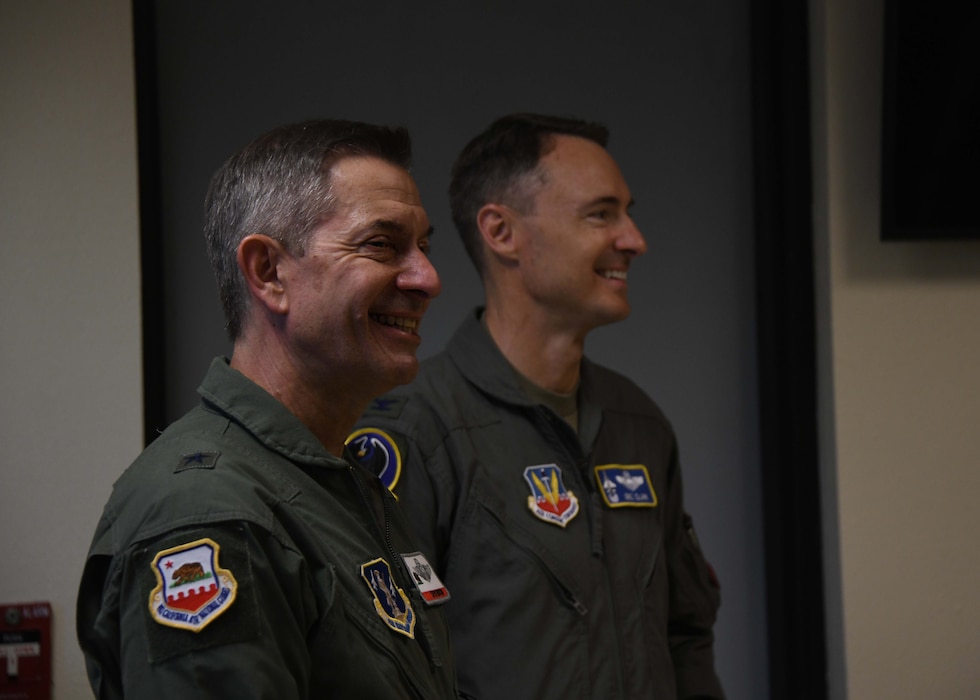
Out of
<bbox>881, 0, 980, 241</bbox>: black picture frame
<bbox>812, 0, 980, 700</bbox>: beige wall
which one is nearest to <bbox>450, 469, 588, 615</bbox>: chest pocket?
<bbox>812, 0, 980, 700</bbox>: beige wall

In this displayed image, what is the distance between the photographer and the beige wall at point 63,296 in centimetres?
199

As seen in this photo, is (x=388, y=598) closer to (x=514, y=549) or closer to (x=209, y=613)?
(x=209, y=613)

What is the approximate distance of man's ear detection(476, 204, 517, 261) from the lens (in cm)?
192

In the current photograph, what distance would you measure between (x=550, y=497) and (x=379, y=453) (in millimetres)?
298

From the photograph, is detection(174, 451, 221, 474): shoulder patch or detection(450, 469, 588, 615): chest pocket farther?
detection(450, 469, 588, 615): chest pocket

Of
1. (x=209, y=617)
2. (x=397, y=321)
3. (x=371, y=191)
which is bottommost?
(x=209, y=617)

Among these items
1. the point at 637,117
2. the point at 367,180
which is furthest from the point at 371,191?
the point at 637,117

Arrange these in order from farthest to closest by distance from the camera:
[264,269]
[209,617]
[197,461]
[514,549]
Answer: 1. [514,549]
2. [264,269]
3. [197,461]
4. [209,617]

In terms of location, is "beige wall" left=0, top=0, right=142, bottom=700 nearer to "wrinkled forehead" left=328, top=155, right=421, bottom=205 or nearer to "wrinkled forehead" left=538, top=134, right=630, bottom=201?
"wrinkled forehead" left=538, top=134, right=630, bottom=201

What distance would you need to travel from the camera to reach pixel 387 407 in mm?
1769

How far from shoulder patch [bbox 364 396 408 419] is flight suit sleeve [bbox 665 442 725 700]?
1.80 ft

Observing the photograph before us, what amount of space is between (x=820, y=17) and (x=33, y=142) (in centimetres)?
177

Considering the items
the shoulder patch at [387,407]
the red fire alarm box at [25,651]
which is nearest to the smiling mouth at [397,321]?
the shoulder patch at [387,407]

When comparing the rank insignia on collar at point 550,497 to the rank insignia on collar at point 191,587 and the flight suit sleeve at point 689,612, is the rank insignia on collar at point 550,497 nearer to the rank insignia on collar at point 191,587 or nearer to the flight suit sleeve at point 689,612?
the flight suit sleeve at point 689,612
